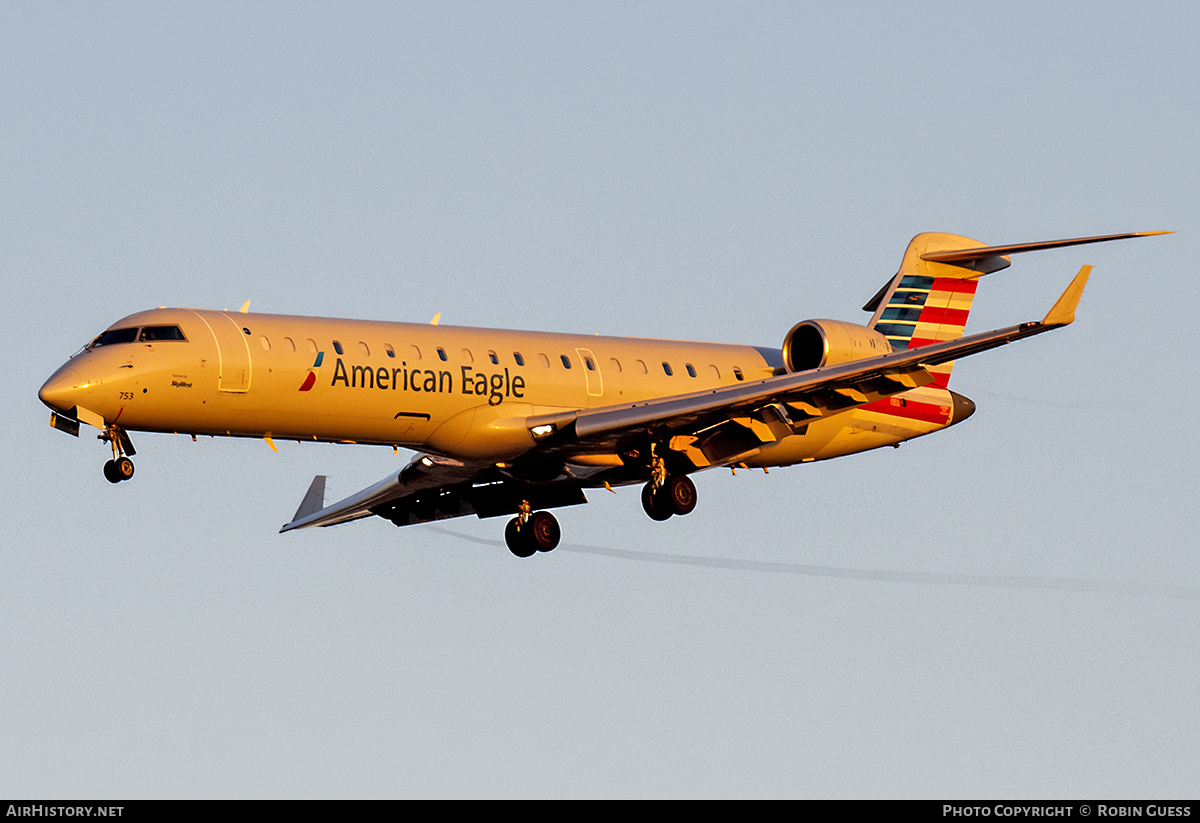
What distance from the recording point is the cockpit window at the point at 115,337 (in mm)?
30297

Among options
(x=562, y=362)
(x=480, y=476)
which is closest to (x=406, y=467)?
→ (x=480, y=476)

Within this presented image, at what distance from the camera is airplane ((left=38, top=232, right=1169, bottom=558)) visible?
98.8 ft

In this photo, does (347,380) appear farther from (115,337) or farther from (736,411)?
(736,411)

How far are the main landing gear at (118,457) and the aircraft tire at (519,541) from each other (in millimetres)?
8582

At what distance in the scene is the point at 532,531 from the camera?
36188 millimetres

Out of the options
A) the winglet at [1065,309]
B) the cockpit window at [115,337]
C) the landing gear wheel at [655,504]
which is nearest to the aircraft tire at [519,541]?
the landing gear wheel at [655,504]

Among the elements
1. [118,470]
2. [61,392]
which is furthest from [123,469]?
[61,392]

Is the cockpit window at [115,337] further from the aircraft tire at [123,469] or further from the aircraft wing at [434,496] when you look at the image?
the aircraft wing at [434,496]

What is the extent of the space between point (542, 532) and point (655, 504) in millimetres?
3387

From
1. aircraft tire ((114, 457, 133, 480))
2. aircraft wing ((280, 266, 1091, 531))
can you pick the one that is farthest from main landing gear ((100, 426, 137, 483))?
aircraft wing ((280, 266, 1091, 531))

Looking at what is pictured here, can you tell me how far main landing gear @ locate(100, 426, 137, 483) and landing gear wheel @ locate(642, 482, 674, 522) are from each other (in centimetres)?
872

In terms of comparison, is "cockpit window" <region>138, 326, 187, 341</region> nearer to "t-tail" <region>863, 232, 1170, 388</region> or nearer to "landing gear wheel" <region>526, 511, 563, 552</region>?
"landing gear wheel" <region>526, 511, 563, 552</region>

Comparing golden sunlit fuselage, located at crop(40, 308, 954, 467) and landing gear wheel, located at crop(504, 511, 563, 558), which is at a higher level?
golden sunlit fuselage, located at crop(40, 308, 954, 467)
